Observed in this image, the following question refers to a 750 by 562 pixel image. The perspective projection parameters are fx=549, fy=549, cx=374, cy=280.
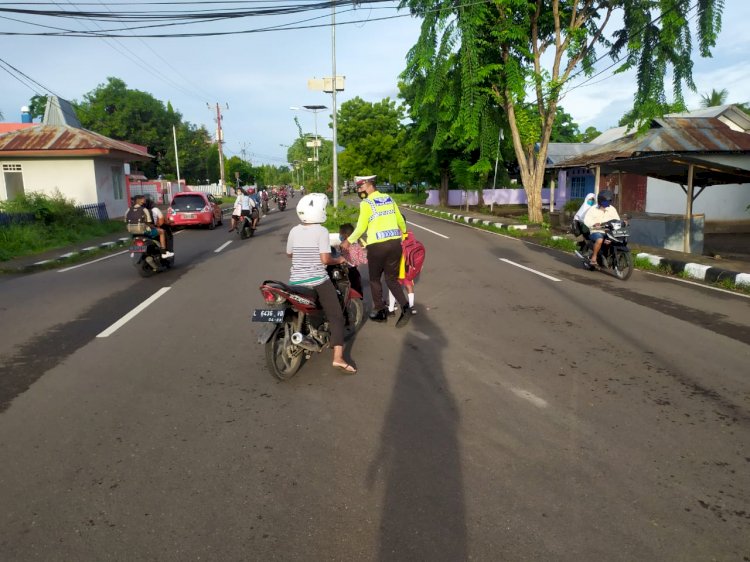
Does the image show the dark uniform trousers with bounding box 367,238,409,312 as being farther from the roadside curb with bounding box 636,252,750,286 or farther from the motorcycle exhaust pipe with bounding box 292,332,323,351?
the roadside curb with bounding box 636,252,750,286

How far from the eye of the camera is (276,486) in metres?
3.12

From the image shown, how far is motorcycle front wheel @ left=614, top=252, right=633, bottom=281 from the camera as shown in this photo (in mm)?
A: 9812

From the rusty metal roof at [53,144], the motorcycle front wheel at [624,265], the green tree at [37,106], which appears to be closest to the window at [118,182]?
the rusty metal roof at [53,144]

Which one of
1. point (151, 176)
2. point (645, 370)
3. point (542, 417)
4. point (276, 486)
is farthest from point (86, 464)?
point (151, 176)

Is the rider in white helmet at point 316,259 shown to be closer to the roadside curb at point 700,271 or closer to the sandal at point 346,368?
the sandal at point 346,368

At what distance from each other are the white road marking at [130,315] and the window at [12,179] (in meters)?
20.5

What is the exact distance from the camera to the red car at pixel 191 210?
21.8 meters

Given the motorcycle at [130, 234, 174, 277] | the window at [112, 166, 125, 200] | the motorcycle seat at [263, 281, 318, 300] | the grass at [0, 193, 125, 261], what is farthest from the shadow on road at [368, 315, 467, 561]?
the window at [112, 166, 125, 200]

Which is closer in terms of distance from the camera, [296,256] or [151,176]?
[296,256]

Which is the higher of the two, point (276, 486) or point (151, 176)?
point (151, 176)

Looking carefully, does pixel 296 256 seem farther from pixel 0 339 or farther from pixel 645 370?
pixel 0 339

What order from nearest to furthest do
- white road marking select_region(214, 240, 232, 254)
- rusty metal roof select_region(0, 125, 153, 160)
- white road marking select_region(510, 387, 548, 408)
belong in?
white road marking select_region(510, 387, 548, 408)
white road marking select_region(214, 240, 232, 254)
rusty metal roof select_region(0, 125, 153, 160)

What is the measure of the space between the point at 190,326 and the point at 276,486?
13.4ft

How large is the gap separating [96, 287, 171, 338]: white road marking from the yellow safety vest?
10.8 ft
